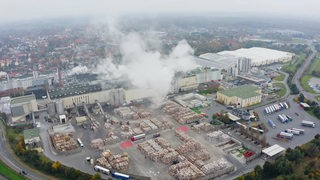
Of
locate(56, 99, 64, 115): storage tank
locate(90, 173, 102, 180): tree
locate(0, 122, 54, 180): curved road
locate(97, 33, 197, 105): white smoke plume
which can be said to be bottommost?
locate(0, 122, 54, 180): curved road

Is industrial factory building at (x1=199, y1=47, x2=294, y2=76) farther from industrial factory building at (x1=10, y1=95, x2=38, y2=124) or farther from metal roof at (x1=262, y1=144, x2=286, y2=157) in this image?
industrial factory building at (x1=10, y1=95, x2=38, y2=124)

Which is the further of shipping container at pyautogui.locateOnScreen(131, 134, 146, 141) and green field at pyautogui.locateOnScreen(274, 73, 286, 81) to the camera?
green field at pyautogui.locateOnScreen(274, 73, 286, 81)

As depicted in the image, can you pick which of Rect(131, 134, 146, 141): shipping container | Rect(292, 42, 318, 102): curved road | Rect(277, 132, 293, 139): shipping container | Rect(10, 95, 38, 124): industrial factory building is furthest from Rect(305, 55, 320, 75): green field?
Rect(10, 95, 38, 124): industrial factory building

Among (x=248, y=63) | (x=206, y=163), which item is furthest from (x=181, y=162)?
(x=248, y=63)

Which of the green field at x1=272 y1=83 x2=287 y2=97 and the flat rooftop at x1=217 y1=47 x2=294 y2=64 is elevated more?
the flat rooftop at x1=217 y1=47 x2=294 y2=64

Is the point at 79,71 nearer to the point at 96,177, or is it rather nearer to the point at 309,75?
the point at 96,177

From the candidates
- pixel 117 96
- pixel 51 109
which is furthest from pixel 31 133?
pixel 117 96
